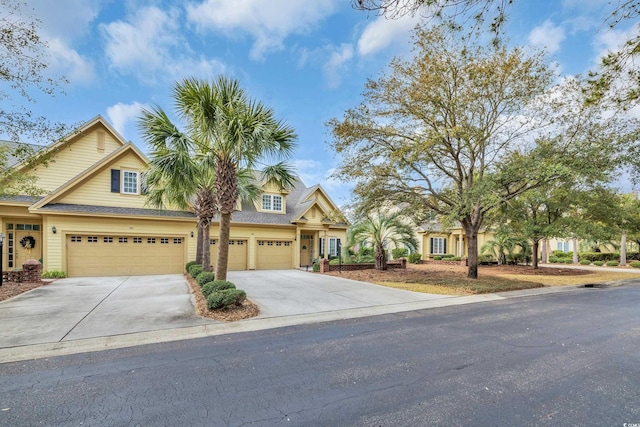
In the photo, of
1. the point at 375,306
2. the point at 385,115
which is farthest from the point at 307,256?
the point at 375,306

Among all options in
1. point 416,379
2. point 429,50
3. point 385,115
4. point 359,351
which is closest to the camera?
point 416,379

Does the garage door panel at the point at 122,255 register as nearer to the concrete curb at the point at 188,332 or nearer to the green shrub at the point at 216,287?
the green shrub at the point at 216,287

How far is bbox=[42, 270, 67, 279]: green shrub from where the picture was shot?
14.2 metres

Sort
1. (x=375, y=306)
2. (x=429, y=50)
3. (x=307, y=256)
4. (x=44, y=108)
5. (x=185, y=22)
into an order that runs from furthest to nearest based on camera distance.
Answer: (x=307, y=256)
(x=429, y=50)
(x=185, y=22)
(x=375, y=306)
(x=44, y=108)

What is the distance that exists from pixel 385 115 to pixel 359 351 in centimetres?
1142

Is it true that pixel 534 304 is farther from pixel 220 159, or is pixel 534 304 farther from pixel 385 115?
pixel 220 159

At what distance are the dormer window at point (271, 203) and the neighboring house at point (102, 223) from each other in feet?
5.57

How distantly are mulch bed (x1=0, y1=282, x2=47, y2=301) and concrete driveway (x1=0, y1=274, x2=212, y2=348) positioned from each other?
33 cm

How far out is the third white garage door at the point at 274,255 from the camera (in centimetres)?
2011

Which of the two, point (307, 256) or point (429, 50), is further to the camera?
point (307, 256)

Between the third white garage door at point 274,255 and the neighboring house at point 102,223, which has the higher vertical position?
the neighboring house at point 102,223

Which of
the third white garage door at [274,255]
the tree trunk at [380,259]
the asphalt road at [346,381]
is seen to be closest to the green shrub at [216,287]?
the asphalt road at [346,381]

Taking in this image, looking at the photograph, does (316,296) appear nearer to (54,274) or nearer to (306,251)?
(306,251)

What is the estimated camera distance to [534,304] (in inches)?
392
